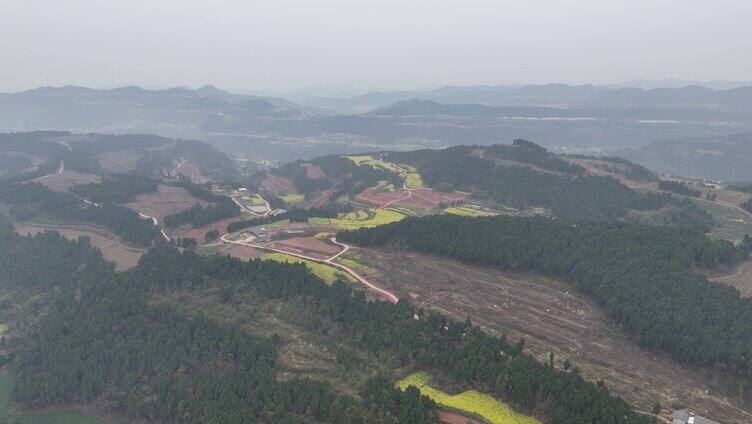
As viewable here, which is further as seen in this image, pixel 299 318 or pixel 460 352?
pixel 299 318

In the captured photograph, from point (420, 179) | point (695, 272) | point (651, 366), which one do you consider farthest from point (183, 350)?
point (420, 179)

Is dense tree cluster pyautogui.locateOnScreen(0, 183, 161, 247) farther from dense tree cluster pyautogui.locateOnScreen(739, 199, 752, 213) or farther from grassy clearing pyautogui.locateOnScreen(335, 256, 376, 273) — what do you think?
dense tree cluster pyautogui.locateOnScreen(739, 199, 752, 213)

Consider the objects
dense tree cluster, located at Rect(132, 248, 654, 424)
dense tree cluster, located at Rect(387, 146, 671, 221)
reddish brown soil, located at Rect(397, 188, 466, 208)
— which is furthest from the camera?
reddish brown soil, located at Rect(397, 188, 466, 208)

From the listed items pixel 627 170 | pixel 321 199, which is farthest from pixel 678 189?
pixel 321 199

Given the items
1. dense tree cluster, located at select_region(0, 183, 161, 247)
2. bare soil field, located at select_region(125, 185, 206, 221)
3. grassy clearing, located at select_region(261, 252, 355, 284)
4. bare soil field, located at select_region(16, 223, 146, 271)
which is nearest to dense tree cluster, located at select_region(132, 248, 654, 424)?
grassy clearing, located at select_region(261, 252, 355, 284)

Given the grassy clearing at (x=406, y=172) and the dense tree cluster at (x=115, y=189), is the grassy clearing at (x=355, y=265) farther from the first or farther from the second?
the dense tree cluster at (x=115, y=189)

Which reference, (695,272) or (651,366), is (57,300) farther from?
(695,272)
